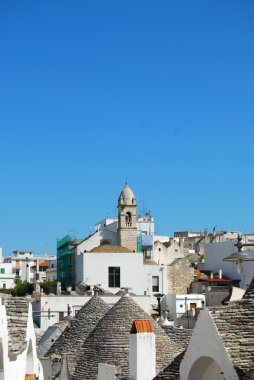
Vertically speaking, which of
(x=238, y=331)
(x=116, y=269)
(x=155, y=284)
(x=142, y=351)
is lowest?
(x=142, y=351)

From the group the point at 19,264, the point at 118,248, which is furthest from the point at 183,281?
the point at 19,264

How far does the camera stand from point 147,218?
132 metres

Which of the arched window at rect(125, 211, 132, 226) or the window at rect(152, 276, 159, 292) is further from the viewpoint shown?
the arched window at rect(125, 211, 132, 226)

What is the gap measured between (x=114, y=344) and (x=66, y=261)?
8136 centimetres

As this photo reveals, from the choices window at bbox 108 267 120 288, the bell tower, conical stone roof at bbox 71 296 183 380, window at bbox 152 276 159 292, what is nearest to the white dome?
the bell tower

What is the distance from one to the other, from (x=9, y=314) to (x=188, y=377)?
8.15 feet

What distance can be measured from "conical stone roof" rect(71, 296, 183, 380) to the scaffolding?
74.2 meters

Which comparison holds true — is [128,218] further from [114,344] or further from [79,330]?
[114,344]

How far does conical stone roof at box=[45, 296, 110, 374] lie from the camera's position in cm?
2495

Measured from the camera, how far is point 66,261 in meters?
103

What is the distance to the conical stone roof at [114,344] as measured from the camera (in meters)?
21.0

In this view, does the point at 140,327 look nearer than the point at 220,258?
Yes

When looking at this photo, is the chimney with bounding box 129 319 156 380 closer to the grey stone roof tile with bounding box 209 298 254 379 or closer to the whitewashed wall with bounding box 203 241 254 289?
the grey stone roof tile with bounding box 209 298 254 379

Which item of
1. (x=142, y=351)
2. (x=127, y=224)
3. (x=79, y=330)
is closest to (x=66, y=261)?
(x=127, y=224)
